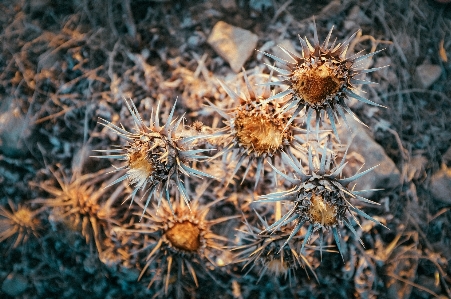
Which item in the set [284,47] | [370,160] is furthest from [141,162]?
[370,160]

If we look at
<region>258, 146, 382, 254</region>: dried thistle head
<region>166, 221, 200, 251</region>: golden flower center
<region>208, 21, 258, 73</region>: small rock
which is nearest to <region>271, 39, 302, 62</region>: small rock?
<region>208, 21, 258, 73</region>: small rock

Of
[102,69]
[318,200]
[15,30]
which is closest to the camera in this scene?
[318,200]

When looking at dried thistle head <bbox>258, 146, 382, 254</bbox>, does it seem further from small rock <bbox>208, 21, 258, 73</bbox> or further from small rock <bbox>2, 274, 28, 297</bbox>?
small rock <bbox>2, 274, 28, 297</bbox>

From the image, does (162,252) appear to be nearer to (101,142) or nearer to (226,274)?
(226,274)

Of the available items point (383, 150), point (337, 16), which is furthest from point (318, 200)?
point (337, 16)

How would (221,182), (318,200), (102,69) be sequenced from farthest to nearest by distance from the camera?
(102,69) < (221,182) < (318,200)

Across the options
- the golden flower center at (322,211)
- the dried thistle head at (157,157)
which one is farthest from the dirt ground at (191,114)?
the golden flower center at (322,211)

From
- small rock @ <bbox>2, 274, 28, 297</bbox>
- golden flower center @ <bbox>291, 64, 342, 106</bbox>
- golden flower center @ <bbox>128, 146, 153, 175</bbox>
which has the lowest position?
small rock @ <bbox>2, 274, 28, 297</bbox>
